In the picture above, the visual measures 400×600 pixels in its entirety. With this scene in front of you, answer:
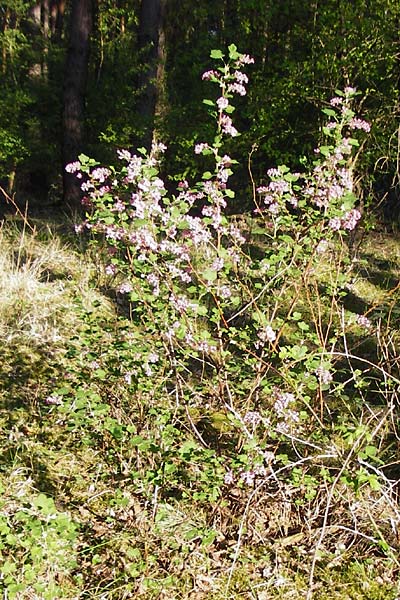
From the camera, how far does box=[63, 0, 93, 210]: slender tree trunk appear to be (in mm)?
9281

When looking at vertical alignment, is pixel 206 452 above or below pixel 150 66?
below

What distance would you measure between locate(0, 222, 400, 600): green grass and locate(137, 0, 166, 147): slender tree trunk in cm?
752

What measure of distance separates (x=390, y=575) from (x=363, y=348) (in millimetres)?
2434

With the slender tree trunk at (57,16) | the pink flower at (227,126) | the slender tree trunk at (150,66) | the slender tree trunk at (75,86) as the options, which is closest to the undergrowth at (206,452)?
the pink flower at (227,126)

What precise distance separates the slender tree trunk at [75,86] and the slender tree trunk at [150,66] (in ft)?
3.18

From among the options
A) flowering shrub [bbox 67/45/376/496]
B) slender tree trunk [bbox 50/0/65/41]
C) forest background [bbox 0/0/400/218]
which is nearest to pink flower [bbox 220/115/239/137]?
flowering shrub [bbox 67/45/376/496]

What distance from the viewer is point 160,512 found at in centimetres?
236

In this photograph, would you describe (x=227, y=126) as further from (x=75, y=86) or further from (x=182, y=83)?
(x=182, y=83)

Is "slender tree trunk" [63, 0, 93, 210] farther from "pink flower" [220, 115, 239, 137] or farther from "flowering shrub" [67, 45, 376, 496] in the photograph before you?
"pink flower" [220, 115, 239, 137]

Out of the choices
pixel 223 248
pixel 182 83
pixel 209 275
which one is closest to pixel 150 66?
pixel 182 83

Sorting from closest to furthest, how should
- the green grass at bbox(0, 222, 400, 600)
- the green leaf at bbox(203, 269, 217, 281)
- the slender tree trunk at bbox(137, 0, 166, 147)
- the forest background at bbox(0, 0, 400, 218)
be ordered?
the green leaf at bbox(203, 269, 217, 281) → the green grass at bbox(0, 222, 400, 600) → the forest background at bbox(0, 0, 400, 218) → the slender tree trunk at bbox(137, 0, 166, 147)

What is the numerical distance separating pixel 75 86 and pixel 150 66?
135 cm

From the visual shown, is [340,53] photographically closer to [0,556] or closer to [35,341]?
[35,341]

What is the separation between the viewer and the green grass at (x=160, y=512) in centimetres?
215
